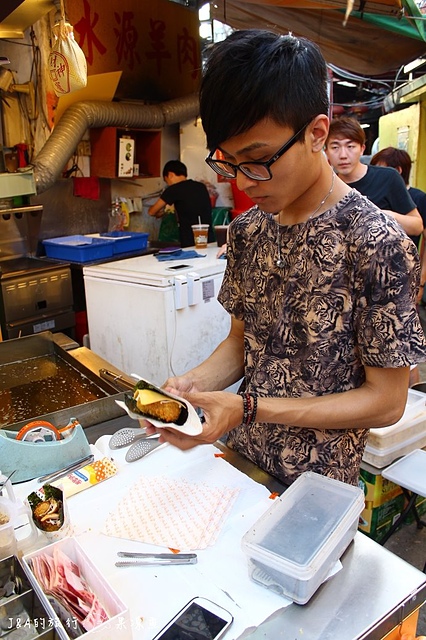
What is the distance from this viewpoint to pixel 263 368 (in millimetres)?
1378

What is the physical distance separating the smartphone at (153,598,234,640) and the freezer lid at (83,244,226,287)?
2406 millimetres

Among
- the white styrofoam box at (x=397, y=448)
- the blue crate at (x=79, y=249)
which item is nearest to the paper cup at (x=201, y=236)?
the blue crate at (x=79, y=249)

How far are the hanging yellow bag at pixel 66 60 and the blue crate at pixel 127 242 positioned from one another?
210cm

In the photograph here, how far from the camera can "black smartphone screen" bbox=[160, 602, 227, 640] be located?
920mm

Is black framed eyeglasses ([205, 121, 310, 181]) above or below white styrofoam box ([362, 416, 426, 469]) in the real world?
above

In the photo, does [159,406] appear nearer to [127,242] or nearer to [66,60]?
[66,60]

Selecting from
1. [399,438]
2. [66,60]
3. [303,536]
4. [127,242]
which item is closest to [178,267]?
[66,60]

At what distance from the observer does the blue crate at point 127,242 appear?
5.19 m

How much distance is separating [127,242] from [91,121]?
4.37ft

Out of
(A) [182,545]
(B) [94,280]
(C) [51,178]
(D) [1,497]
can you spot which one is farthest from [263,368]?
(C) [51,178]

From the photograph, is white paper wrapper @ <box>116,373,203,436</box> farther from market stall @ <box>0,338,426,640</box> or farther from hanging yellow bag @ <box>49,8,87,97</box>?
hanging yellow bag @ <box>49,8,87,97</box>

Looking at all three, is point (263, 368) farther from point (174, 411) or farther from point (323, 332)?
point (174, 411)

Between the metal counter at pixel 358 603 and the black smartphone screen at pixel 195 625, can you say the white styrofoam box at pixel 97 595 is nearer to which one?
the black smartphone screen at pixel 195 625

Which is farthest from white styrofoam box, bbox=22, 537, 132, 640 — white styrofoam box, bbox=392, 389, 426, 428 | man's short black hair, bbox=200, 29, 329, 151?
white styrofoam box, bbox=392, 389, 426, 428
